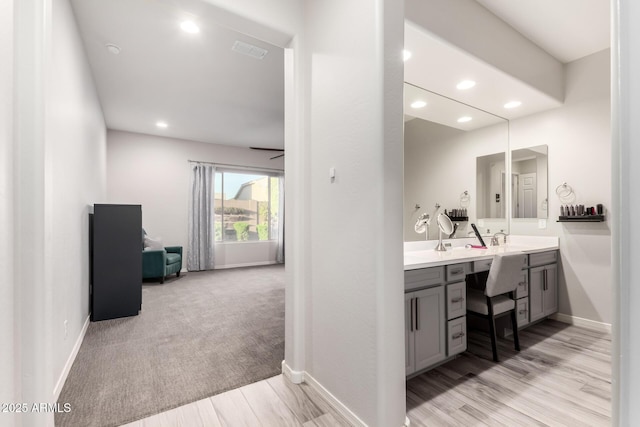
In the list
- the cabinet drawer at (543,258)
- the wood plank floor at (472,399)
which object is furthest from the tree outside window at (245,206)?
the cabinet drawer at (543,258)

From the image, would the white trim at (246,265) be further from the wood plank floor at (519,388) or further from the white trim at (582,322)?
the white trim at (582,322)

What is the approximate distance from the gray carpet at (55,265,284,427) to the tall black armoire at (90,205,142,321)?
166 millimetres

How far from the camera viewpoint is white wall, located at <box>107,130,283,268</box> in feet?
18.2

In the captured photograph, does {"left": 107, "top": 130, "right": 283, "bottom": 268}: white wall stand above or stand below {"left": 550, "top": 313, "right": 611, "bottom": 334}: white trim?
above

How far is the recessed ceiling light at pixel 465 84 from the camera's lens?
2.70 metres

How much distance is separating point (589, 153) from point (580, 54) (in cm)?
105

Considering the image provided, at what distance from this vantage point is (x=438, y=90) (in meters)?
2.85

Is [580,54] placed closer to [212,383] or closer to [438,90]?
[438,90]

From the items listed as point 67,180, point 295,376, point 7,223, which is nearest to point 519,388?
point 295,376

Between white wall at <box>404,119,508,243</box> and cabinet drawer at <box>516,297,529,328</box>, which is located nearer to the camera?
cabinet drawer at <box>516,297,529,328</box>

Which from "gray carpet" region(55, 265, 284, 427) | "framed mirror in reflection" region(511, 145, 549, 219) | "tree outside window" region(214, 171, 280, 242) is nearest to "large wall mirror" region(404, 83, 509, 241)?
"framed mirror in reflection" region(511, 145, 549, 219)

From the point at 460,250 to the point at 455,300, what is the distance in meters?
0.95

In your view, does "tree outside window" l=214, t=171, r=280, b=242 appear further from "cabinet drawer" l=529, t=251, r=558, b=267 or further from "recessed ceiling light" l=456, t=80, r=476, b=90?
"cabinet drawer" l=529, t=251, r=558, b=267

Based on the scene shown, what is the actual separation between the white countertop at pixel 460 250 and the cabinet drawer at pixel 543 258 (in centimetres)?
5
